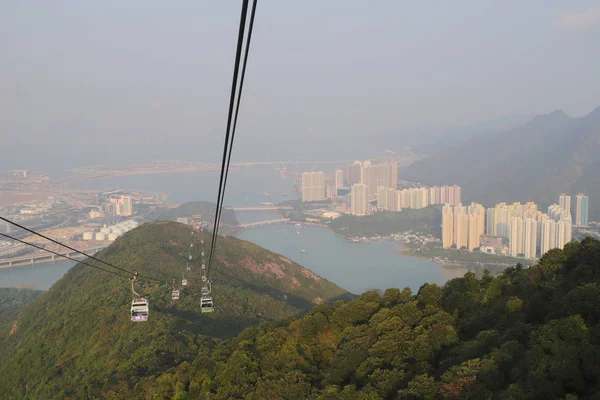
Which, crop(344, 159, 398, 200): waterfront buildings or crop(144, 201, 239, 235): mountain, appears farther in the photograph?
crop(344, 159, 398, 200): waterfront buildings

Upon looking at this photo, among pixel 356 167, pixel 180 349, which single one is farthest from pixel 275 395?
pixel 356 167

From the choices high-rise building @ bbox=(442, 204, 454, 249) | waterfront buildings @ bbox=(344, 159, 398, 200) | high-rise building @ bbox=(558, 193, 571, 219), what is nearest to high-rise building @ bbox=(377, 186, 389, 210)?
waterfront buildings @ bbox=(344, 159, 398, 200)

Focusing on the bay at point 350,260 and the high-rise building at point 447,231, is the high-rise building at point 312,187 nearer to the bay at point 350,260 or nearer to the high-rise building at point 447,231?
the bay at point 350,260

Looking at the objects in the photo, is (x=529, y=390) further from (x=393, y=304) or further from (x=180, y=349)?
(x=180, y=349)

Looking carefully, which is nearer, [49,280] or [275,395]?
[275,395]

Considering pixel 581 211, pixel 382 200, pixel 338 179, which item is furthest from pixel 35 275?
pixel 581 211

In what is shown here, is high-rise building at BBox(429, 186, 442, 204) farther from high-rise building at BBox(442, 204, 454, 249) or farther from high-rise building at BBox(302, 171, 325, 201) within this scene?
high-rise building at BBox(442, 204, 454, 249)
